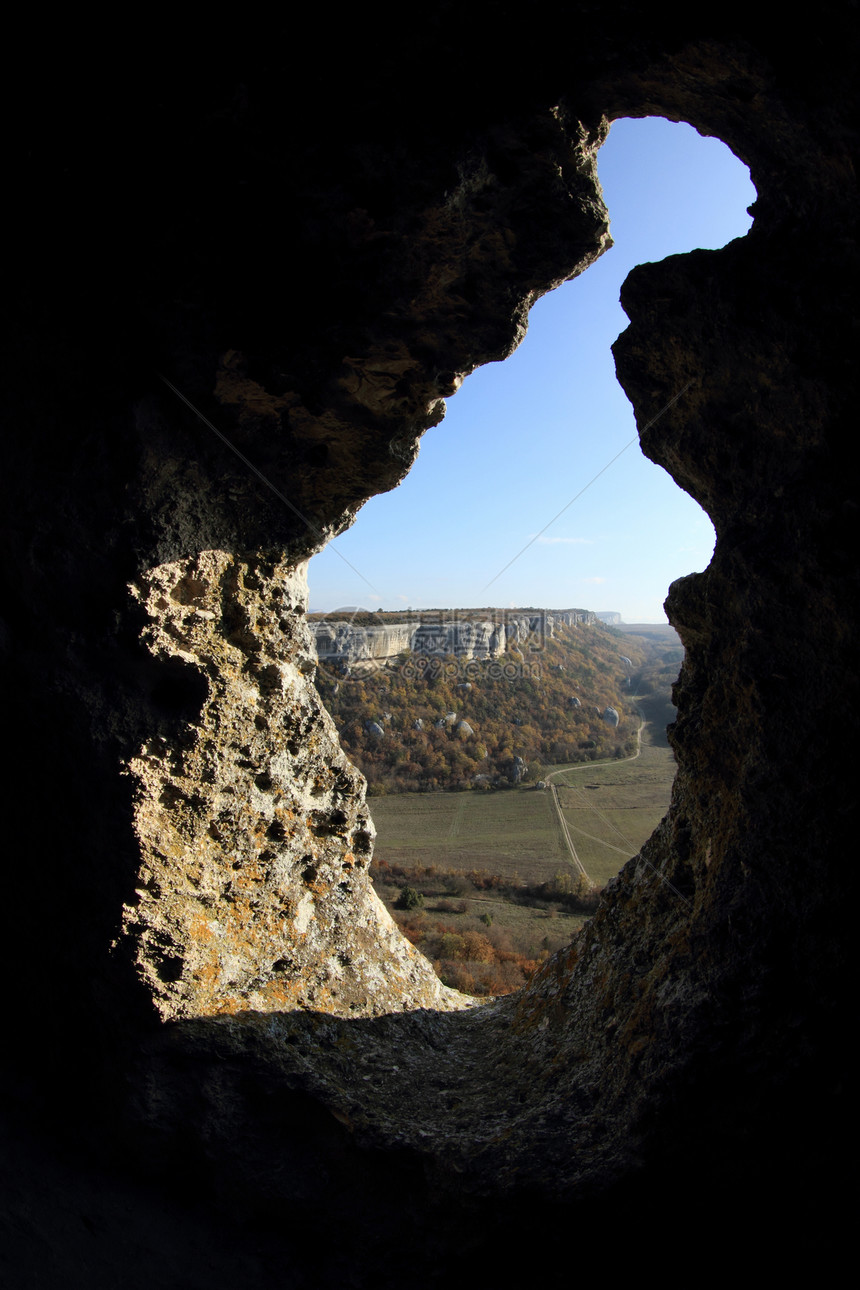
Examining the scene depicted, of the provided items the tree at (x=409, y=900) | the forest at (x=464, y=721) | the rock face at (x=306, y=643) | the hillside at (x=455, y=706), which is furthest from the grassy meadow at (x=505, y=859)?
the rock face at (x=306, y=643)

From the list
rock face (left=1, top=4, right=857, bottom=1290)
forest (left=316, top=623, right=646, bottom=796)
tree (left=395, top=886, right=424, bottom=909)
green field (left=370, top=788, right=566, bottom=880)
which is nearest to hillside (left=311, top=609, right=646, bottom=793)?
forest (left=316, top=623, right=646, bottom=796)

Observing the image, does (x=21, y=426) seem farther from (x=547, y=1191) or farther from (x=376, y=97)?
(x=547, y=1191)

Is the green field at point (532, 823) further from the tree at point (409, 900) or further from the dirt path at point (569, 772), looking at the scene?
the tree at point (409, 900)

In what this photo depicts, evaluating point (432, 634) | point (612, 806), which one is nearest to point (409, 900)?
point (612, 806)

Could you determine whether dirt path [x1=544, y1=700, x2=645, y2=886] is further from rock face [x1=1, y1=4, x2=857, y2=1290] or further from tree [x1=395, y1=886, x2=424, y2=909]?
rock face [x1=1, y1=4, x2=857, y2=1290]

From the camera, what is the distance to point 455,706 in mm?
24953

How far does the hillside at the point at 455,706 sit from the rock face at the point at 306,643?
18.1 m

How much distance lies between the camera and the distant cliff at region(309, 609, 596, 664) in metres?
25.2

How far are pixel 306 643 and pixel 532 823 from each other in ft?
63.0

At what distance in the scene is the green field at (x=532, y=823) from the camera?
19406mm

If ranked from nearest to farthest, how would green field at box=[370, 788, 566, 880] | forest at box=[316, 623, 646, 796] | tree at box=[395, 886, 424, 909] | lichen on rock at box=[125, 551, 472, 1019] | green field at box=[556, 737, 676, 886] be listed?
lichen on rock at box=[125, 551, 472, 1019] < tree at box=[395, 886, 424, 909] < green field at box=[556, 737, 676, 886] < green field at box=[370, 788, 566, 880] < forest at box=[316, 623, 646, 796]

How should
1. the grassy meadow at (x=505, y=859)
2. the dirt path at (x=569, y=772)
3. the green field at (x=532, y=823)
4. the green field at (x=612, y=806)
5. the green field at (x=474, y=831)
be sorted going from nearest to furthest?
the grassy meadow at (x=505, y=859)
the dirt path at (x=569, y=772)
the green field at (x=612, y=806)
the green field at (x=532, y=823)
the green field at (x=474, y=831)

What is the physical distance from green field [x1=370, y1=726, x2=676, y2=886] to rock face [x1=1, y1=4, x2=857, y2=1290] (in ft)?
50.1

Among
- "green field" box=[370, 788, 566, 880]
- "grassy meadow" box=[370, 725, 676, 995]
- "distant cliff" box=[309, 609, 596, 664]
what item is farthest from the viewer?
"distant cliff" box=[309, 609, 596, 664]
